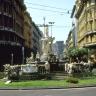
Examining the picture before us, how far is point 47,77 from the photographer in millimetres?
45969

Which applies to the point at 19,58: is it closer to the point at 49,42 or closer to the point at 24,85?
the point at 49,42

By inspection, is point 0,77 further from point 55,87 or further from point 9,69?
point 55,87

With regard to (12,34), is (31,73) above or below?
below

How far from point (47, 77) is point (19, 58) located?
200 ft

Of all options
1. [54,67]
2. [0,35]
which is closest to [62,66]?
[54,67]

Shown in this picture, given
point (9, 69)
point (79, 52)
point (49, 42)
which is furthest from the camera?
point (79, 52)

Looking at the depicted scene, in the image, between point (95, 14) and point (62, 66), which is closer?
point (62, 66)

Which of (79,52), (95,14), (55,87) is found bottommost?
(55,87)

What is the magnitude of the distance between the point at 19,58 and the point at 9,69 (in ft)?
201

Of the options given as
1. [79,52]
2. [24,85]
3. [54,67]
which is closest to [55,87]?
[24,85]

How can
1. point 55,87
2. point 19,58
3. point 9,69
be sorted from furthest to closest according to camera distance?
1. point 19,58
2. point 9,69
3. point 55,87

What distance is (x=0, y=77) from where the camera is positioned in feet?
152

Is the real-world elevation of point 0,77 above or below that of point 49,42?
below

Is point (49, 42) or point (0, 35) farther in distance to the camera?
point (0, 35)
